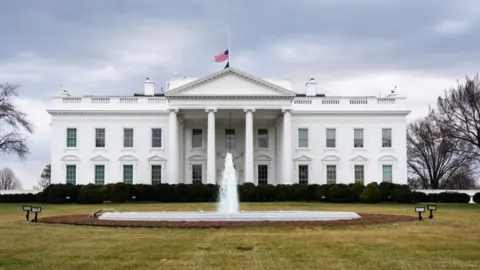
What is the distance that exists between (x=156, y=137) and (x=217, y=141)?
18.9ft

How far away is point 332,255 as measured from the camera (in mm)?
15148

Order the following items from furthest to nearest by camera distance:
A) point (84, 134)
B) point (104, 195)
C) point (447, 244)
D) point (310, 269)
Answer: point (84, 134)
point (104, 195)
point (447, 244)
point (310, 269)

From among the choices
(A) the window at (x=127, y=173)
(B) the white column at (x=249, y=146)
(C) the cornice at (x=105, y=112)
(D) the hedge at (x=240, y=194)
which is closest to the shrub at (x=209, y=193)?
(D) the hedge at (x=240, y=194)

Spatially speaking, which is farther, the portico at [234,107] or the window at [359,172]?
the window at [359,172]

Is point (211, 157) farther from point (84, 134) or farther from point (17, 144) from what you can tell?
point (17, 144)

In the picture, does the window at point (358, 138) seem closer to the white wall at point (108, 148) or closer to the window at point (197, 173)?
the window at point (197, 173)

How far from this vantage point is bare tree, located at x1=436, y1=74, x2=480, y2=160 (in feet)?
157

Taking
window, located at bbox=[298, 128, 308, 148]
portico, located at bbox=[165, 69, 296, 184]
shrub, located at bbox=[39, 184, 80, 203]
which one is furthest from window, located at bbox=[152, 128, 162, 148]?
window, located at bbox=[298, 128, 308, 148]

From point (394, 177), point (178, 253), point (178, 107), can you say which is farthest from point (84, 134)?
point (178, 253)

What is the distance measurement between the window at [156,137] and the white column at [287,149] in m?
11.7

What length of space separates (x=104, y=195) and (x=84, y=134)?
1103 cm

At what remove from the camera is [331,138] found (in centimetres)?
6144

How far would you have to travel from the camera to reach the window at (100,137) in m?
60.5

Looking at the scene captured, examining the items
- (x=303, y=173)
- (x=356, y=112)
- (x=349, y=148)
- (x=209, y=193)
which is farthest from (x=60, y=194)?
(x=356, y=112)
